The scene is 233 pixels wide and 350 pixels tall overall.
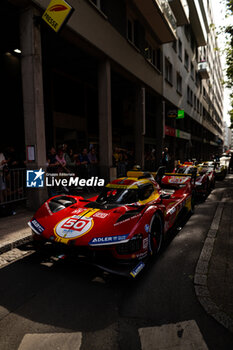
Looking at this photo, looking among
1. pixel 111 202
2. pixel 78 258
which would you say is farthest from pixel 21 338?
pixel 111 202

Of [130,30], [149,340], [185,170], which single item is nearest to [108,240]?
[149,340]

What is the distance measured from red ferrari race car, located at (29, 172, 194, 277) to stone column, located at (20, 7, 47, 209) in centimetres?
229

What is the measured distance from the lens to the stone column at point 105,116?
33.2ft

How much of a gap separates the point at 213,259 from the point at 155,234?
3.18 ft

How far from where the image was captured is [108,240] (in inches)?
118

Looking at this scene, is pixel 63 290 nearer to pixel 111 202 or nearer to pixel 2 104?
pixel 111 202

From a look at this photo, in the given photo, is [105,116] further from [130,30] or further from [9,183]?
[130,30]

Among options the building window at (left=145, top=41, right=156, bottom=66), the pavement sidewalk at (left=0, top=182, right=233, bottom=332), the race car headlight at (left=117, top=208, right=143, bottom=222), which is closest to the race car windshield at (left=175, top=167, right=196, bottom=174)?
the pavement sidewalk at (left=0, top=182, right=233, bottom=332)

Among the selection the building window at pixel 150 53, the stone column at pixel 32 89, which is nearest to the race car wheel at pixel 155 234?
the stone column at pixel 32 89

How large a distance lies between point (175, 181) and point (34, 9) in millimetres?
6008

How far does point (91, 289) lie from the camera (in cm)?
291

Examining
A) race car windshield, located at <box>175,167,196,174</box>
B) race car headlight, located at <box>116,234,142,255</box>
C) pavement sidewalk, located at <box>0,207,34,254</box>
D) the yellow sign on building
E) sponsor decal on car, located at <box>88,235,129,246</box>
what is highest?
the yellow sign on building

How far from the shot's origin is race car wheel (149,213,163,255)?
12.1 ft

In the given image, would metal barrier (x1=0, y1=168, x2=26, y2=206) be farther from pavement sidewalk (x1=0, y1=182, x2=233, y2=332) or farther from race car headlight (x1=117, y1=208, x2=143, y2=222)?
race car headlight (x1=117, y1=208, x2=143, y2=222)
